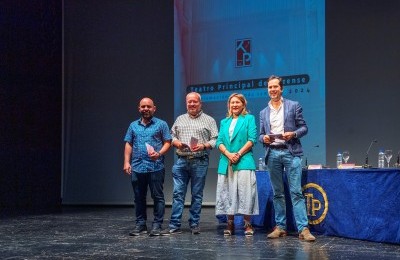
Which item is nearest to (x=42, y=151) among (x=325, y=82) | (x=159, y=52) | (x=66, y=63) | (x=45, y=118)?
(x=45, y=118)

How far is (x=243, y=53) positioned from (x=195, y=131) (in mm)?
2659

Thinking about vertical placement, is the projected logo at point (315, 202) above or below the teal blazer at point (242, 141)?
below

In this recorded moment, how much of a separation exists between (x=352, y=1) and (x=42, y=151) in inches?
199

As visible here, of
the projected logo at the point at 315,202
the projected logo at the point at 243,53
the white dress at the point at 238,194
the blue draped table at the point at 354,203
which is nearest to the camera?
the blue draped table at the point at 354,203

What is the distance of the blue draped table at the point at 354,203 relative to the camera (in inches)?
140

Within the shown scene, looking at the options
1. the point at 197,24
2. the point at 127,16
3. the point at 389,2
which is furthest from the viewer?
the point at 127,16

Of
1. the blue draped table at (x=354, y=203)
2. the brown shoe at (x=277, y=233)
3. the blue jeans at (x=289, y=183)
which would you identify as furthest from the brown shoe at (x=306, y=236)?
the blue draped table at (x=354, y=203)

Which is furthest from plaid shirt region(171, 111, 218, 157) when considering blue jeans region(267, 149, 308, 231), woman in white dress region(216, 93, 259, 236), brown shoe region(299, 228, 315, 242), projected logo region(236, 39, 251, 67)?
projected logo region(236, 39, 251, 67)

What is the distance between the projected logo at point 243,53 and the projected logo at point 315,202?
2719mm

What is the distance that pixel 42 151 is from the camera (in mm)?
7777

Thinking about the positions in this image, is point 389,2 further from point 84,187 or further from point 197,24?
point 84,187

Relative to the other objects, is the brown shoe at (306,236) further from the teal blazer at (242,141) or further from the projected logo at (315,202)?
the teal blazer at (242,141)

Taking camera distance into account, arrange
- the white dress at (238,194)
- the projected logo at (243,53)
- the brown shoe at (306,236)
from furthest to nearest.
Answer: the projected logo at (243,53), the white dress at (238,194), the brown shoe at (306,236)

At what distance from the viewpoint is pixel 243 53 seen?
658cm
